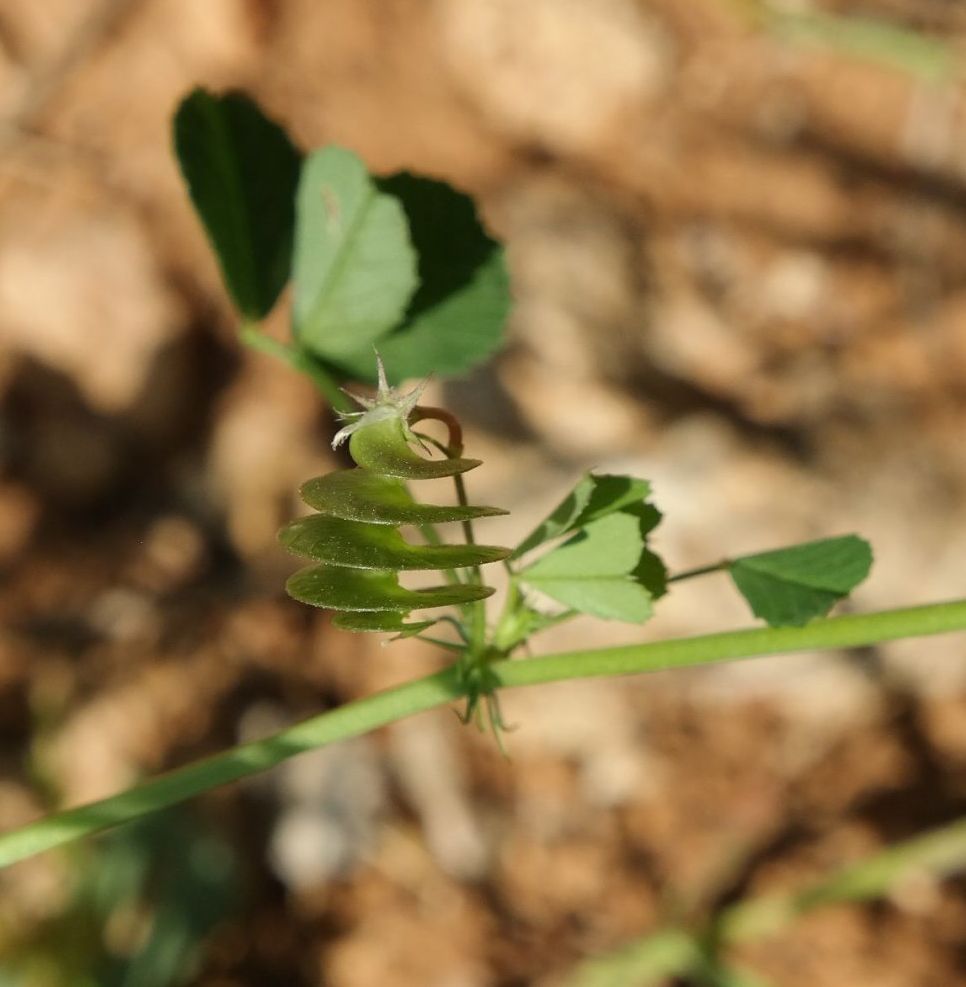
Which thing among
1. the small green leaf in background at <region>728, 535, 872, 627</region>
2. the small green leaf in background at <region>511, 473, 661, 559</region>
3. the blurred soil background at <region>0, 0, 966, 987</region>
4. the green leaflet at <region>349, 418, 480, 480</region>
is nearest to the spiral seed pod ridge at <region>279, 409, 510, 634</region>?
the green leaflet at <region>349, 418, 480, 480</region>

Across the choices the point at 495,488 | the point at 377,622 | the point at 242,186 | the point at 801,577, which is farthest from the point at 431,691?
the point at 495,488

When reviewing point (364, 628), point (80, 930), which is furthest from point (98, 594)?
point (364, 628)

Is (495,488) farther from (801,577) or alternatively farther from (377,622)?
(377,622)

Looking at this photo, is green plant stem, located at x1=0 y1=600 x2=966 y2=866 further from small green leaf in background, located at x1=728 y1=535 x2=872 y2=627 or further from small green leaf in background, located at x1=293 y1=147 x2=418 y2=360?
small green leaf in background, located at x1=293 y1=147 x2=418 y2=360

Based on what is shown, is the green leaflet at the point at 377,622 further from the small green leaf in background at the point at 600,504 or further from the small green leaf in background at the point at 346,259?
the small green leaf in background at the point at 346,259

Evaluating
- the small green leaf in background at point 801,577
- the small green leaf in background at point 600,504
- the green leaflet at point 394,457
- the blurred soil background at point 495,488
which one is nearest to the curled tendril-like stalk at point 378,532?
the green leaflet at point 394,457

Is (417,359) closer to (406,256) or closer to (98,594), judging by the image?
(406,256)
